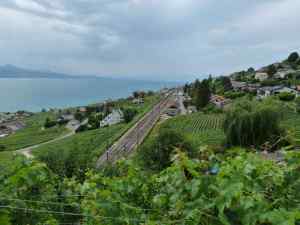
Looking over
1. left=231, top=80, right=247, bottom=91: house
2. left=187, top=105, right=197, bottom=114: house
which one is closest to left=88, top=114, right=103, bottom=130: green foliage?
left=187, top=105, right=197, bottom=114: house

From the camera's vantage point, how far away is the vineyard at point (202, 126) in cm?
2814

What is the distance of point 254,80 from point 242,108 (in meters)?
46.0

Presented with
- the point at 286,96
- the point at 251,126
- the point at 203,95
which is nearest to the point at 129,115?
the point at 203,95

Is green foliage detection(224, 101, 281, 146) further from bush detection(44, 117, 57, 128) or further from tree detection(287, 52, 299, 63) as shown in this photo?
tree detection(287, 52, 299, 63)

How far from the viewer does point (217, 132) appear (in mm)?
30312

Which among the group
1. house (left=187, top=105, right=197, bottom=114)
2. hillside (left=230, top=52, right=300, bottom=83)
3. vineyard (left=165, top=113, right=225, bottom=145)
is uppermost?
hillside (left=230, top=52, right=300, bottom=83)

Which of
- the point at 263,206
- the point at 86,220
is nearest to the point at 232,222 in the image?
the point at 263,206

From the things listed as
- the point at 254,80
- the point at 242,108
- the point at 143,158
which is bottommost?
the point at 143,158

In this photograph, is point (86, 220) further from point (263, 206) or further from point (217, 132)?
point (217, 132)

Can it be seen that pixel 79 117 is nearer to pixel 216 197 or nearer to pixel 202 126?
pixel 202 126

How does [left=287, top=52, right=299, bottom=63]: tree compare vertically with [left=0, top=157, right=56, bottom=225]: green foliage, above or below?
above

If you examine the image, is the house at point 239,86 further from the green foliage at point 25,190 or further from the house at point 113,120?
the green foliage at point 25,190

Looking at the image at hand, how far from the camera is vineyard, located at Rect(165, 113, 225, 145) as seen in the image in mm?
28142

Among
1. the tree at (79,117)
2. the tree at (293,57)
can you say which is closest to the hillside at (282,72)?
the tree at (293,57)
